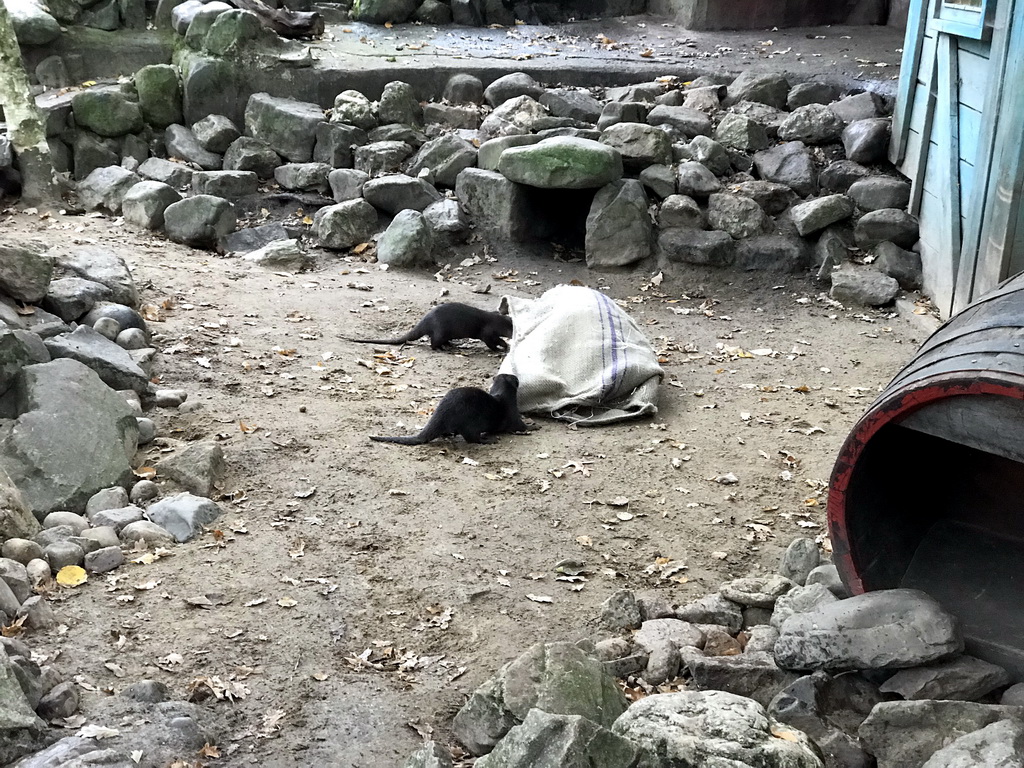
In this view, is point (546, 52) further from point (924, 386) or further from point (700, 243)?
point (924, 386)

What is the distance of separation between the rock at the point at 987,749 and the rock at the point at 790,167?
697 cm

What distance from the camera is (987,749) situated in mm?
2432

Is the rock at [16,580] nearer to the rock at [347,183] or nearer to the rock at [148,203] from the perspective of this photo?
the rock at [148,203]

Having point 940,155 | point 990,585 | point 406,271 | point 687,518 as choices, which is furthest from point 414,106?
point 990,585

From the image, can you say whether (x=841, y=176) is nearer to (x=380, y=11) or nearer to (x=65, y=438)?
(x=65, y=438)

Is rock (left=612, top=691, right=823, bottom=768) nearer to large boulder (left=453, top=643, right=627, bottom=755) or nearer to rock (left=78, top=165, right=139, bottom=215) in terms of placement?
large boulder (left=453, top=643, right=627, bottom=755)

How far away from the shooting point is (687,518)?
464 centimetres

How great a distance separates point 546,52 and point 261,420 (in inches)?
312

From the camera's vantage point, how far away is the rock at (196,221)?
29.6 feet

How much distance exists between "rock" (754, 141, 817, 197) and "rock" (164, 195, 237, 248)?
5182 millimetres

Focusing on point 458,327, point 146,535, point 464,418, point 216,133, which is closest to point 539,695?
point 146,535

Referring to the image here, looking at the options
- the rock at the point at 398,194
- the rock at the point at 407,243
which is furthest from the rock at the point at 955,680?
the rock at the point at 398,194

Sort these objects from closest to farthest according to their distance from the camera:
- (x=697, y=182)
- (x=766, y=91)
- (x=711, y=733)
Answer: (x=711, y=733) < (x=697, y=182) < (x=766, y=91)

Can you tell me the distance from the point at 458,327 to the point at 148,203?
406cm
